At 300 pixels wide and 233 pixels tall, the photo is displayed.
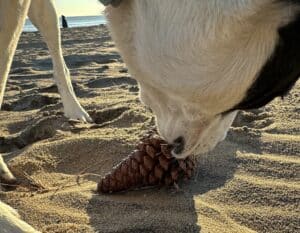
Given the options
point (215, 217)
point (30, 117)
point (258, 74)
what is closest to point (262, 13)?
point (258, 74)

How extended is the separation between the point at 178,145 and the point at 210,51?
454 mm

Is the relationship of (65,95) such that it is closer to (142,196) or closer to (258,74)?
(142,196)

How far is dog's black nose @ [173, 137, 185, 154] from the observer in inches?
59.7

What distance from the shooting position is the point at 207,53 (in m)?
1.15

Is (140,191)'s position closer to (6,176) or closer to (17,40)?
(6,176)

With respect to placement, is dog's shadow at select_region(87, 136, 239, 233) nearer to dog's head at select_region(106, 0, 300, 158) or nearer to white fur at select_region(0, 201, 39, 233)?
white fur at select_region(0, 201, 39, 233)

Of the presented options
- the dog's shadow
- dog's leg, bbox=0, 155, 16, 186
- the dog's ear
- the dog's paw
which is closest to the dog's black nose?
the dog's shadow

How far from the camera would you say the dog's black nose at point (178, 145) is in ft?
4.97

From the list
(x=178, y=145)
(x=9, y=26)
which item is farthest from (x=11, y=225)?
(x=9, y=26)

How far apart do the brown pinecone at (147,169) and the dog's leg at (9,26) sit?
0.57m

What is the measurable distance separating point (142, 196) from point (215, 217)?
286 millimetres

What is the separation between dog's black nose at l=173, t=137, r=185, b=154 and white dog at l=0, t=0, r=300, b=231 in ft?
0.10

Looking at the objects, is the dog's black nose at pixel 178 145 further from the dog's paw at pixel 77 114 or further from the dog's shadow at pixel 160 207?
the dog's paw at pixel 77 114

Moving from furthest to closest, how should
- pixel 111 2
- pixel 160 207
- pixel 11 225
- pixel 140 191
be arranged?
1. pixel 140 191
2. pixel 160 207
3. pixel 11 225
4. pixel 111 2
